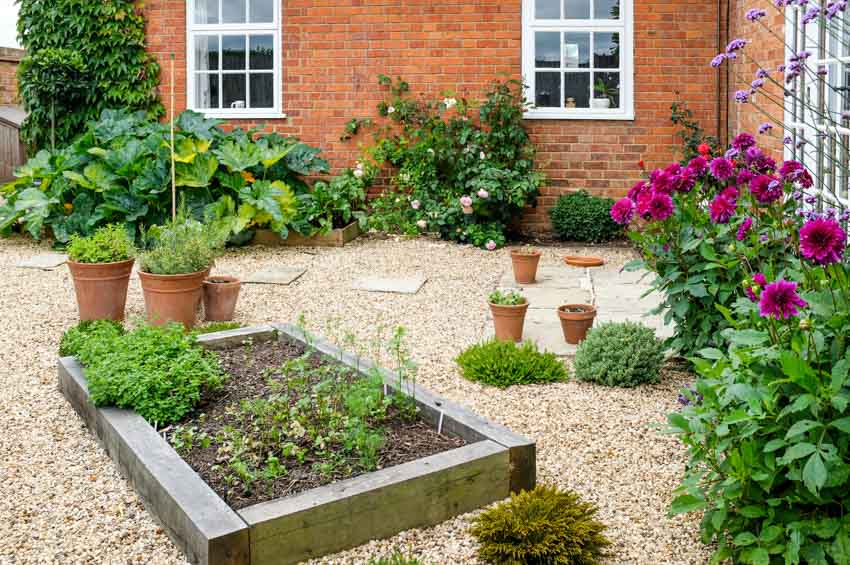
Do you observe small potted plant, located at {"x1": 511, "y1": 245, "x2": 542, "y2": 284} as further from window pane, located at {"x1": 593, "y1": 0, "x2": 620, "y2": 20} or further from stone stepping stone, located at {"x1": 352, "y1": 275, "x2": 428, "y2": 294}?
window pane, located at {"x1": 593, "y1": 0, "x2": 620, "y2": 20}

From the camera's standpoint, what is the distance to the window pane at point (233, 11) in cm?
1014

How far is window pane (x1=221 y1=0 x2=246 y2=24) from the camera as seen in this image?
1014 centimetres

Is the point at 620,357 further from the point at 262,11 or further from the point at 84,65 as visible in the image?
the point at 84,65

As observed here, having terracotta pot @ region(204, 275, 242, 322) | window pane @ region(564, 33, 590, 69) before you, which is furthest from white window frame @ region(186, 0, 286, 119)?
terracotta pot @ region(204, 275, 242, 322)

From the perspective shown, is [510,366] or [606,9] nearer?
[510,366]

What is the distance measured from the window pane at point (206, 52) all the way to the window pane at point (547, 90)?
3.55 metres

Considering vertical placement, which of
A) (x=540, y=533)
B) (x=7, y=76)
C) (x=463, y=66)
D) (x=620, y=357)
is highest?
(x=7, y=76)

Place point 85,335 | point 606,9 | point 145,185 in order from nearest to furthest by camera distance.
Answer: point 85,335 < point 145,185 < point 606,9

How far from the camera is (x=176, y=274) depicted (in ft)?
18.0

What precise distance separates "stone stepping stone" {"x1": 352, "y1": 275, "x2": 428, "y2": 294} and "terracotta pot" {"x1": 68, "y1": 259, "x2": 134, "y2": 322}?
1.93 metres

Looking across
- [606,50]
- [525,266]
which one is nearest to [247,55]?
[606,50]

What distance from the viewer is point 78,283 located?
18.4 ft

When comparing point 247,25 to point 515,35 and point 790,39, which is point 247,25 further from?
point 790,39

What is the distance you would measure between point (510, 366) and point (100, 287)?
A: 2.61m
